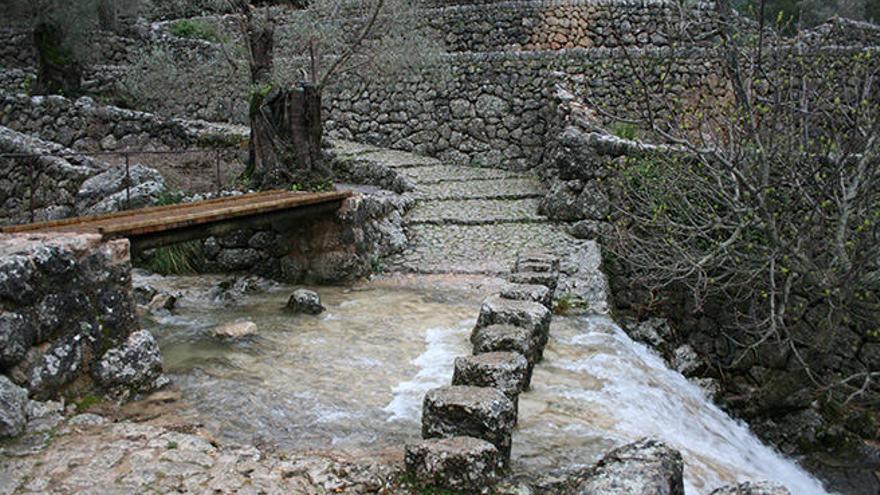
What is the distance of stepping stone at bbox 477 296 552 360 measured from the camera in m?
6.11

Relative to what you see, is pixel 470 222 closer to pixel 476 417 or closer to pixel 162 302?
pixel 162 302

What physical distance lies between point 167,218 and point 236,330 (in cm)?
135

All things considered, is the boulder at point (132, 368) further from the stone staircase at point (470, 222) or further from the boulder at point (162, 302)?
the stone staircase at point (470, 222)

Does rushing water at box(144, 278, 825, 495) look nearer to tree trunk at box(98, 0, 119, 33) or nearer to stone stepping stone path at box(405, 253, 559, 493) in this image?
stone stepping stone path at box(405, 253, 559, 493)

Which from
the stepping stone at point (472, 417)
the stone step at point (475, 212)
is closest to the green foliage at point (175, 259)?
the stone step at point (475, 212)

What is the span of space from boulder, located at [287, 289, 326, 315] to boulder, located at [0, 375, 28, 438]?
3447mm

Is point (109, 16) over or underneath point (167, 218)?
over

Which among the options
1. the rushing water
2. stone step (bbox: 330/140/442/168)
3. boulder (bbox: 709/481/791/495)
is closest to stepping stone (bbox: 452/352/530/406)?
the rushing water

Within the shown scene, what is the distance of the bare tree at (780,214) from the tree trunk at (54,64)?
13585 mm

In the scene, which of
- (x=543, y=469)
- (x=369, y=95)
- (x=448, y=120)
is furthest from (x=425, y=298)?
(x=369, y=95)

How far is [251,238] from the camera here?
940cm

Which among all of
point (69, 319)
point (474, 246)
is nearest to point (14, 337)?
point (69, 319)

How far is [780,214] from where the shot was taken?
8.04m

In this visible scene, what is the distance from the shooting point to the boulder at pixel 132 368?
4945 mm
